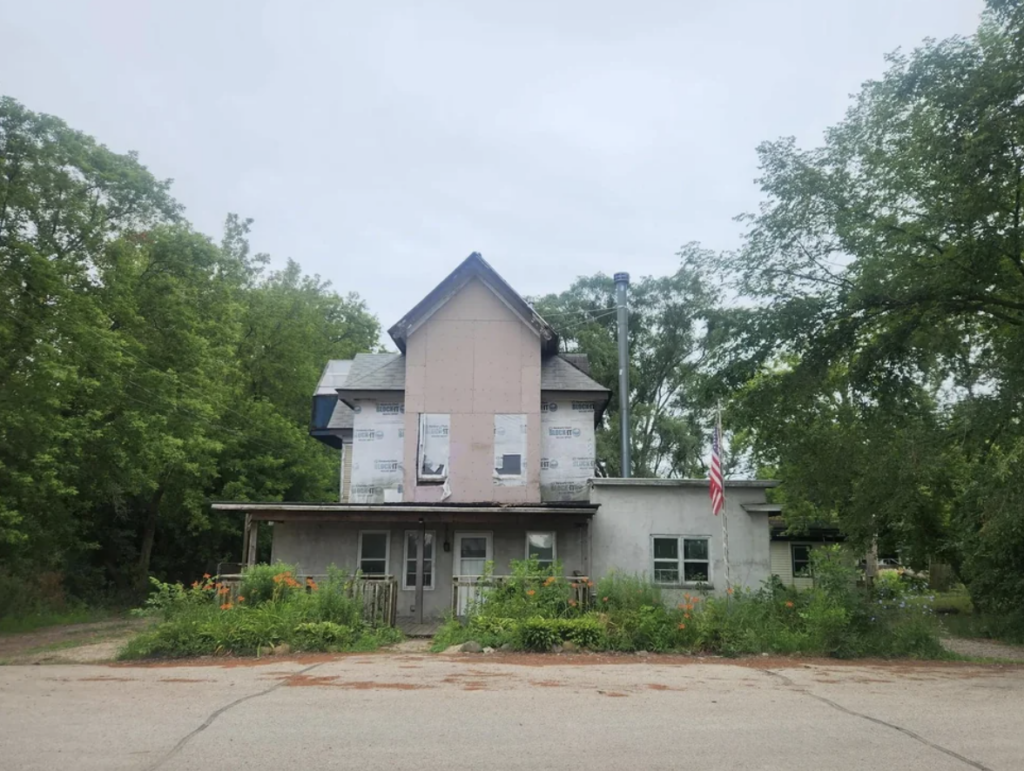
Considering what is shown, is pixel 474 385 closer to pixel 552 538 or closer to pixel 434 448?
pixel 434 448

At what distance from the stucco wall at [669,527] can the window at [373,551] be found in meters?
5.69

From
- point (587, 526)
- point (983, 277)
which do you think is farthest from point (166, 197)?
point (983, 277)

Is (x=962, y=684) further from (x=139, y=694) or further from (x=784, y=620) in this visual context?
(x=139, y=694)

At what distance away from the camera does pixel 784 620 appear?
631 inches

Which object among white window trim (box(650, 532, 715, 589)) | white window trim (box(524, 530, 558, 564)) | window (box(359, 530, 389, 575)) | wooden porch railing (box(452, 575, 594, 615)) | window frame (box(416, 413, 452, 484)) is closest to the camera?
wooden porch railing (box(452, 575, 594, 615))

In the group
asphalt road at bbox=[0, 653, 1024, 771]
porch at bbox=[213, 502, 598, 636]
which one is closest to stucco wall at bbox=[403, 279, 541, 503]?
porch at bbox=[213, 502, 598, 636]

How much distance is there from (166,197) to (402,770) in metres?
27.5

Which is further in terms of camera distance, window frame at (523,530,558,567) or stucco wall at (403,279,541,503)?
stucco wall at (403,279,541,503)

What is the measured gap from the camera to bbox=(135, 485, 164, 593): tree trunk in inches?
1246

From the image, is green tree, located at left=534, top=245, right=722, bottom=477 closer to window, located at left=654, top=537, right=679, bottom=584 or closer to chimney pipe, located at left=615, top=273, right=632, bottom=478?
chimney pipe, located at left=615, top=273, right=632, bottom=478

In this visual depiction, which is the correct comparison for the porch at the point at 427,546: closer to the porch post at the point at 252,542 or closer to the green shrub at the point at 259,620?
the porch post at the point at 252,542

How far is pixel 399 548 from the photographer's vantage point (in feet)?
74.6

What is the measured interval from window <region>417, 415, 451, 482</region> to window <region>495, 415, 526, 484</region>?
149cm

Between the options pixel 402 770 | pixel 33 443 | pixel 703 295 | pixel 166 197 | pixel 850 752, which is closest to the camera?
pixel 402 770
